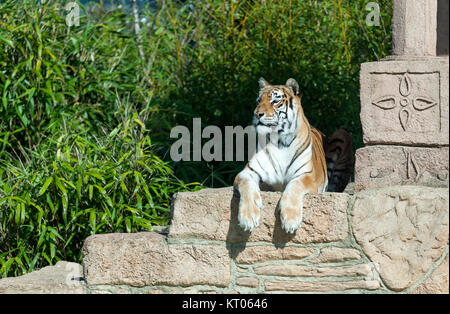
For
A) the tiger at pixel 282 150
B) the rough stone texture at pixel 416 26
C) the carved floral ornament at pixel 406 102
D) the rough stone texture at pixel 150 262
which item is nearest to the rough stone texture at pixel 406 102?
the carved floral ornament at pixel 406 102

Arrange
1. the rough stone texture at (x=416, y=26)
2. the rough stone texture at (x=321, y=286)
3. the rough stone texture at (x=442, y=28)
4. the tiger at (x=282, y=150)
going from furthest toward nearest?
the rough stone texture at (x=442, y=28) → the tiger at (x=282, y=150) → the rough stone texture at (x=416, y=26) → the rough stone texture at (x=321, y=286)

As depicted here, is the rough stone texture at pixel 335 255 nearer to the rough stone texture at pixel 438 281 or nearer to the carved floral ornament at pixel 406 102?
the rough stone texture at pixel 438 281

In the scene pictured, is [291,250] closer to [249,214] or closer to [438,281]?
[249,214]

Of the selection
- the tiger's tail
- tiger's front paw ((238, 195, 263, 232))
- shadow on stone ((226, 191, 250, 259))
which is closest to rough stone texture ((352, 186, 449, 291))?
tiger's front paw ((238, 195, 263, 232))

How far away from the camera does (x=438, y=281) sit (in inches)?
168

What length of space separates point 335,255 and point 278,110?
3.30 feet

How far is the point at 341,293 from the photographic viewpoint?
4.43m

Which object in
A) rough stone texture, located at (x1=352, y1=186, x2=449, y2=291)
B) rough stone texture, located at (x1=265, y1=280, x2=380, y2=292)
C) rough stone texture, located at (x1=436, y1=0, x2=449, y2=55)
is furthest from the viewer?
rough stone texture, located at (x1=436, y1=0, x2=449, y2=55)

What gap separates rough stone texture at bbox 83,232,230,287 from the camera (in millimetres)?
4594

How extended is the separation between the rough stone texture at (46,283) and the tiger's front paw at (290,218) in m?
1.40

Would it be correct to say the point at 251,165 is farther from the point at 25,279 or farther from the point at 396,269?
the point at 25,279

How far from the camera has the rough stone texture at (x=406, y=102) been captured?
4.40m

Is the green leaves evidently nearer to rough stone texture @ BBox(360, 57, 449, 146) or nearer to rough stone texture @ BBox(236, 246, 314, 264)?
rough stone texture @ BBox(236, 246, 314, 264)

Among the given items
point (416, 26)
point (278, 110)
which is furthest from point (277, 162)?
point (416, 26)
